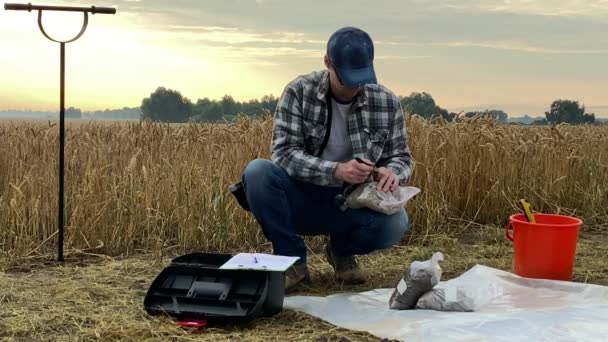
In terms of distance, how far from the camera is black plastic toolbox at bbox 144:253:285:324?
2766 millimetres

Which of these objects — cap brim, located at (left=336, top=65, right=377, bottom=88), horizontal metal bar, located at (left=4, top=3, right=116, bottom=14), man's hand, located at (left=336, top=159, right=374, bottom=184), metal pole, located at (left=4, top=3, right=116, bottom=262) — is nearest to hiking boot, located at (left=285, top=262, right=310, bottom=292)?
man's hand, located at (left=336, top=159, right=374, bottom=184)

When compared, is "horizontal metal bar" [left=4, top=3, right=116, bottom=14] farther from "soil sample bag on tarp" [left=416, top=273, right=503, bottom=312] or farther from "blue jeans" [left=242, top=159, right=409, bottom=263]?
"soil sample bag on tarp" [left=416, top=273, right=503, bottom=312]

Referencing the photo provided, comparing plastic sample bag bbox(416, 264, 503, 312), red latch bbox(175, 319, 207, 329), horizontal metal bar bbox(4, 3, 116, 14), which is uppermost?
horizontal metal bar bbox(4, 3, 116, 14)

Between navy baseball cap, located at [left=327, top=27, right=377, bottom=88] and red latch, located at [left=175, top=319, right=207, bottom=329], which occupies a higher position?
navy baseball cap, located at [left=327, top=27, right=377, bottom=88]

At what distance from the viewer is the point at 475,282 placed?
3434mm

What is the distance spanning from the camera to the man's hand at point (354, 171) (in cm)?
288

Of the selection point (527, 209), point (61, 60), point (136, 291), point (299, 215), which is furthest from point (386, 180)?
point (61, 60)

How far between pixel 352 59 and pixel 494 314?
3.97ft

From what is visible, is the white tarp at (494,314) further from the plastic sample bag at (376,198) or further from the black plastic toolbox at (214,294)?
the plastic sample bag at (376,198)

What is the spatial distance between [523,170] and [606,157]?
5.28ft

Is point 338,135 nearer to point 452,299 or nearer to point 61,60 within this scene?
point 452,299

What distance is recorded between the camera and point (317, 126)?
10.3 feet

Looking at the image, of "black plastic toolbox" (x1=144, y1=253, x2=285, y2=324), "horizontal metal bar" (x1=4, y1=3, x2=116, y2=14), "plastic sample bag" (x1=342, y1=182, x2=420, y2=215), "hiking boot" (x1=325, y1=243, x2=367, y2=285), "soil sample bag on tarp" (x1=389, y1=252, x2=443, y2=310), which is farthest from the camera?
"horizontal metal bar" (x1=4, y1=3, x2=116, y2=14)

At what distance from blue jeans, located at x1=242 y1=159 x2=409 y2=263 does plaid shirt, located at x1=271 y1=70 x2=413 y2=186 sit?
89 millimetres
